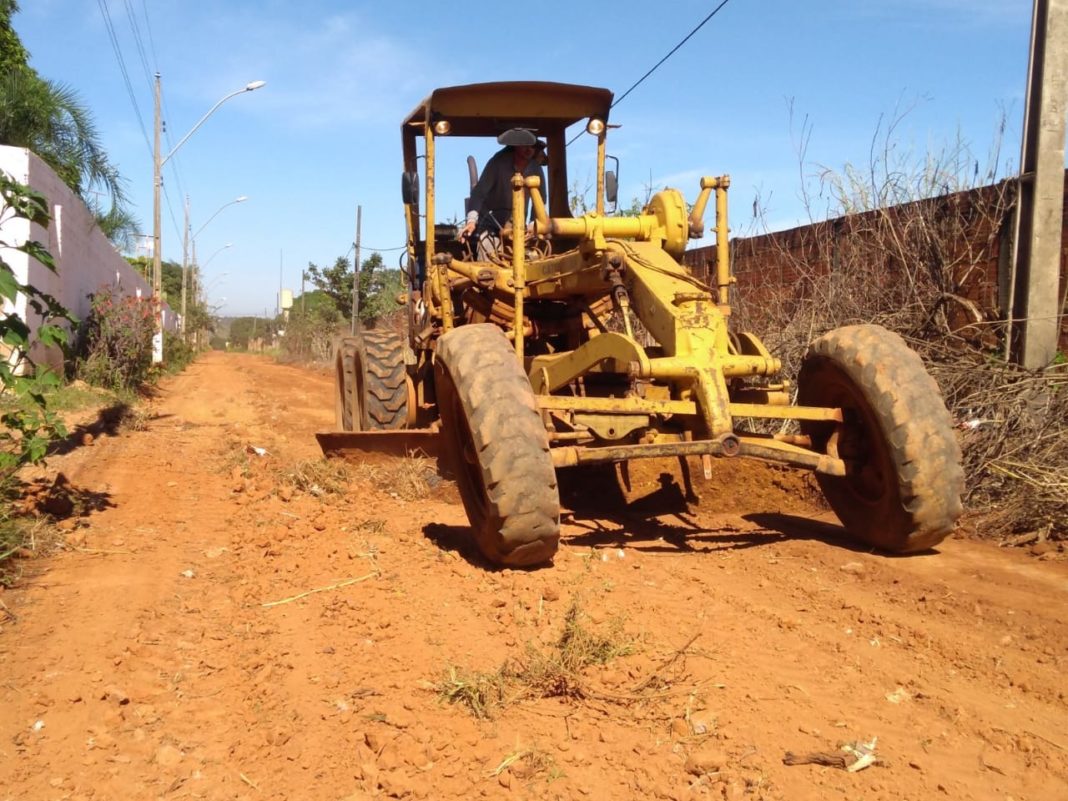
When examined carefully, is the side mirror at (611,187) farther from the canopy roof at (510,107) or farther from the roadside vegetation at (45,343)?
the roadside vegetation at (45,343)

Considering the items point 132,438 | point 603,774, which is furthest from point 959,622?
point 132,438

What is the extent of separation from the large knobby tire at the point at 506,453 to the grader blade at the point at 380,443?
6.81ft

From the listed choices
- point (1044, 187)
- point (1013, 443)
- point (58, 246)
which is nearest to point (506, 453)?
point (1013, 443)

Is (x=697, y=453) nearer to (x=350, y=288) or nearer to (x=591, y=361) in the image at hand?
(x=591, y=361)

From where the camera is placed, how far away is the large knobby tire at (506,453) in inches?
169

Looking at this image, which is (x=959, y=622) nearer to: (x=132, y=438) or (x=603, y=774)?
(x=603, y=774)

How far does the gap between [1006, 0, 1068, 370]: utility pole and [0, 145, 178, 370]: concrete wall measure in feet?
28.0

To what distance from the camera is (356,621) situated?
13.1ft

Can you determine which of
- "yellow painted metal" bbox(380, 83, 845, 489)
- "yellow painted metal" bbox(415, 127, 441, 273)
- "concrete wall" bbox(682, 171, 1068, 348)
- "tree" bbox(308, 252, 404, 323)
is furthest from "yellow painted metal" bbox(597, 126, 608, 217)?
"tree" bbox(308, 252, 404, 323)

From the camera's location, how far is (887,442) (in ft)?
15.4

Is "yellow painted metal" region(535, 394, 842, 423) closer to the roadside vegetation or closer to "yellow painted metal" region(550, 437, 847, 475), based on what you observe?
"yellow painted metal" region(550, 437, 847, 475)

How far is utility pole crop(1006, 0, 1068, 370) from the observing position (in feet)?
22.4

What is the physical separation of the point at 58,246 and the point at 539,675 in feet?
42.1

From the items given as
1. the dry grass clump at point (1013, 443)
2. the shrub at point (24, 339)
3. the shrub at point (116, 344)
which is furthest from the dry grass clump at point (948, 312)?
the shrub at point (116, 344)
